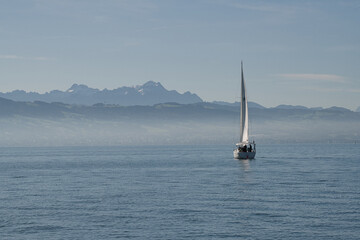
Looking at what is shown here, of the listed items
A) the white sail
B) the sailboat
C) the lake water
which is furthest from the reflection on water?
the lake water

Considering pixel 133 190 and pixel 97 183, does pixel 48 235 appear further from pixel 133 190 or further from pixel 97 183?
pixel 97 183

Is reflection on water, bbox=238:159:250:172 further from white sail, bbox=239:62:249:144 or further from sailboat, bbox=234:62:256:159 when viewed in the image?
white sail, bbox=239:62:249:144

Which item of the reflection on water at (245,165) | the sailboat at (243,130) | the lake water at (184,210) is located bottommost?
the reflection on water at (245,165)

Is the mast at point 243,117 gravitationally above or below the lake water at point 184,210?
above

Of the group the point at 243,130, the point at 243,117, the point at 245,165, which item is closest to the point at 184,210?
the point at 245,165

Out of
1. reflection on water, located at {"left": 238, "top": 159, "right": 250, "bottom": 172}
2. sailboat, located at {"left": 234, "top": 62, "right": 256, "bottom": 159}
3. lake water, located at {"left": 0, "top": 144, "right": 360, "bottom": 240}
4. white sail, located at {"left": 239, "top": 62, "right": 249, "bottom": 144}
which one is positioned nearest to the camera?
lake water, located at {"left": 0, "top": 144, "right": 360, "bottom": 240}

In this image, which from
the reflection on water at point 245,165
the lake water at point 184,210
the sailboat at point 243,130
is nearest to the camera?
the lake water at point 184,210

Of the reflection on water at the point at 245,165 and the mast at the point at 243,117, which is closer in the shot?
the reflection on water at the point at 245,165

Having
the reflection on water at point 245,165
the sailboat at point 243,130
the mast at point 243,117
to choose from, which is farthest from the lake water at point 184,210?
the sailboat at point 243,130

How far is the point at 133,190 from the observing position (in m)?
75.4

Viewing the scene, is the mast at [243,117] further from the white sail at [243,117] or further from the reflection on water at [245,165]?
the reflection on water at [245,165]

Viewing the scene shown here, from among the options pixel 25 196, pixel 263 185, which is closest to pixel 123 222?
pixel 25 196

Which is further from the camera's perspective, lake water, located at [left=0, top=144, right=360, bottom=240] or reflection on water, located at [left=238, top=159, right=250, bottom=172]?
reflection on water, located at [left=238, top=159, right=250, bottom=172]

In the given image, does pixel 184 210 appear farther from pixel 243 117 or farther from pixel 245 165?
pixel 243 117
